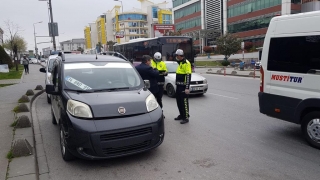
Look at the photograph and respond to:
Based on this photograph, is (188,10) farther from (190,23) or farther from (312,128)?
(312,128)

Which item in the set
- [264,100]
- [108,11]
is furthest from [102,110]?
[108,11]

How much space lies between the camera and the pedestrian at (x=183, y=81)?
696 centimetres

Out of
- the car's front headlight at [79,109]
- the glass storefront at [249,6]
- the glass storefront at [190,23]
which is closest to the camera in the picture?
the car's front headlight at [79,109]

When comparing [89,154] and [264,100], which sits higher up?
[264,100]

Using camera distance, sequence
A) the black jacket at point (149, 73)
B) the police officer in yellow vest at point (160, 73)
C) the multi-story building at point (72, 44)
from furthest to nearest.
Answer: the multi-story building at point (72, 44)
the police officer in yellow vest at point (160, 73)
the black jacket at point (149, 73)

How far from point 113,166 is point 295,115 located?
351 cm

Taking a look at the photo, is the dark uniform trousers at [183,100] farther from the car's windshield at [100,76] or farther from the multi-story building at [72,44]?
the multi-story building at [72,44]

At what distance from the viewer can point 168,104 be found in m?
10.0

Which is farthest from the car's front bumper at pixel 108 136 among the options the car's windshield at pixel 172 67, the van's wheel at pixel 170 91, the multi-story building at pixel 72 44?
the multi-story building at pixel 72 44

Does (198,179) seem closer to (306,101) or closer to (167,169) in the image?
(167,169)

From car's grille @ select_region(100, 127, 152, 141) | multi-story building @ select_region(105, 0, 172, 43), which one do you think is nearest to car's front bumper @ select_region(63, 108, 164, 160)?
car's grille @ select_region(100, 127, 152, 141)

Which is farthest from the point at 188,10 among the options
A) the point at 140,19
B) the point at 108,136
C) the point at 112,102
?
the point at 108,136

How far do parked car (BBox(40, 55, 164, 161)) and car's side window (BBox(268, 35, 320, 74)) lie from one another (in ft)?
8.73

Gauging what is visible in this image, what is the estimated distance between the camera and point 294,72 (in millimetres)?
5164
